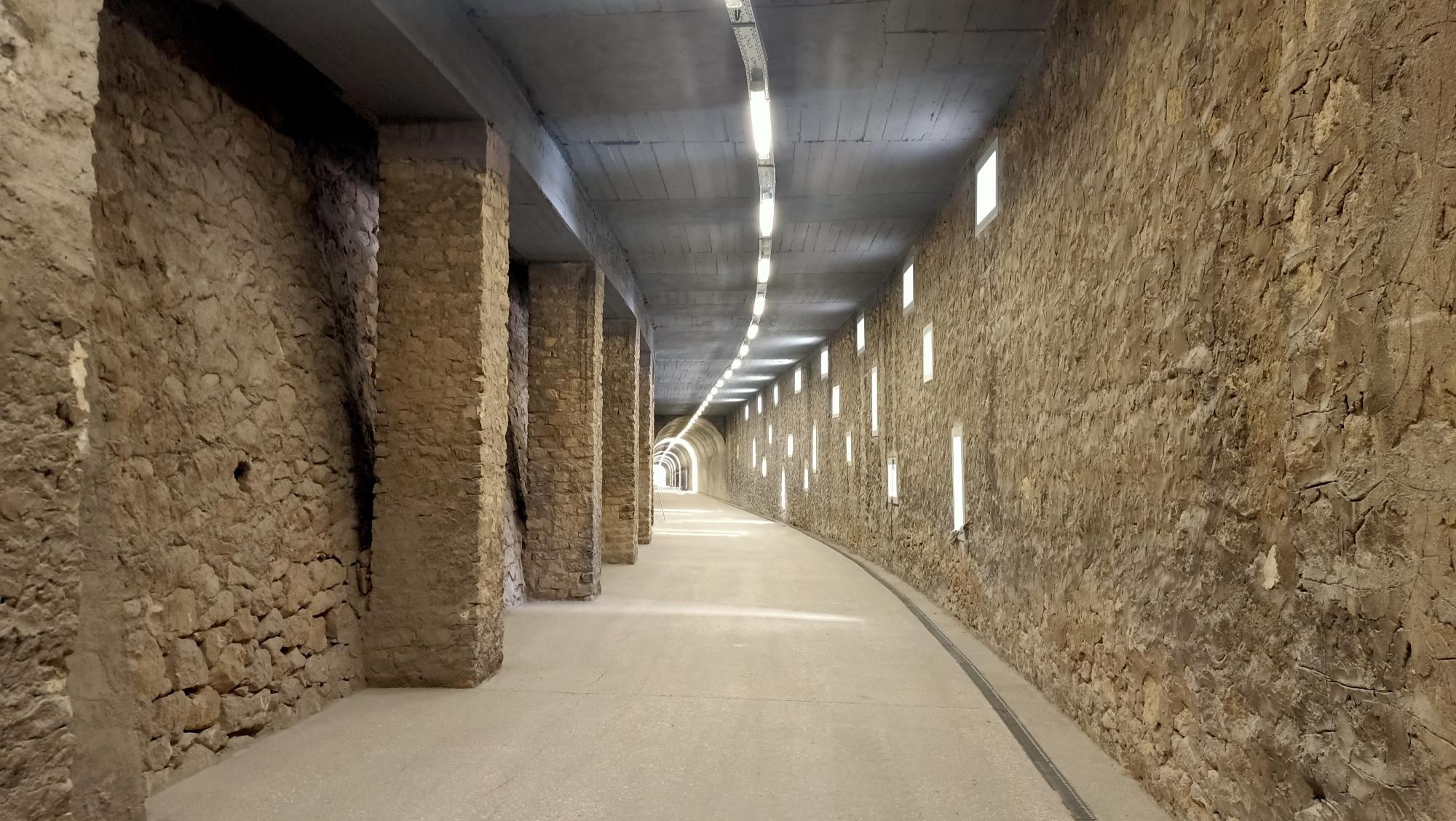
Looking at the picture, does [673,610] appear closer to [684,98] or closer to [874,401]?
[684,98]

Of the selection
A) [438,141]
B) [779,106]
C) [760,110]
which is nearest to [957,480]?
[779,106]

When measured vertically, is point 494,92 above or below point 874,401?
above

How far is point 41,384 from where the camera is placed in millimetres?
1976

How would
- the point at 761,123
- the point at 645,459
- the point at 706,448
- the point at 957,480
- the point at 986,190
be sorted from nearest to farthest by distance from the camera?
the point at 761,123
the point at 986,190
the point at 957,480
the point at 645,459
the point at 706,448

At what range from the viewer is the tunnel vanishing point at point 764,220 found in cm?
206

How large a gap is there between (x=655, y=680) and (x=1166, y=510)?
132 inches

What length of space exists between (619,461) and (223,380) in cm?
764

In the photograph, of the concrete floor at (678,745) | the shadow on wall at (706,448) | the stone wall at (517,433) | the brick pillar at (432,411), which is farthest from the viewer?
the shadow on wall at (706,448)

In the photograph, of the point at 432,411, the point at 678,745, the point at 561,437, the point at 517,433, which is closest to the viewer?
the point at 678,745

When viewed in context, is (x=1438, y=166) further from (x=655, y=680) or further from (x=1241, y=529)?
(x=655, y=680)

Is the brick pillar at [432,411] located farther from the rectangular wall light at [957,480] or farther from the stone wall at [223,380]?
the rectangular wall light at [957,480]

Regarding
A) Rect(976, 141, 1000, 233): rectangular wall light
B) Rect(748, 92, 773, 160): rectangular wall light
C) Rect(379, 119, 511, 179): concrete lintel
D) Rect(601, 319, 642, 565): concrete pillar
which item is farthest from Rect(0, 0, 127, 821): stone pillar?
Rect(601, 319, 642, 565): concrete pillar

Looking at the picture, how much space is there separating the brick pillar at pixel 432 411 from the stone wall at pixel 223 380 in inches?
11.1

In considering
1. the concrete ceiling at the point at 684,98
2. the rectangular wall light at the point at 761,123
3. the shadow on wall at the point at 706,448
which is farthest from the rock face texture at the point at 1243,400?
the shadow on wall at the point at 706,448
